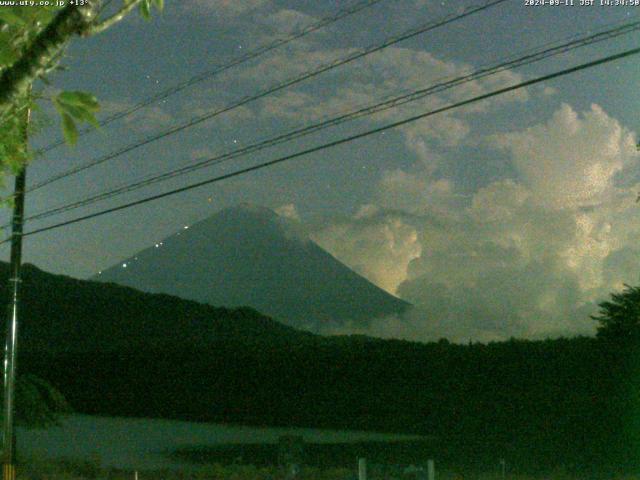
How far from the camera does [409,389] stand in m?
31.4

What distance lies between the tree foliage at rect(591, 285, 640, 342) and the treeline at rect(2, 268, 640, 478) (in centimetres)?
87

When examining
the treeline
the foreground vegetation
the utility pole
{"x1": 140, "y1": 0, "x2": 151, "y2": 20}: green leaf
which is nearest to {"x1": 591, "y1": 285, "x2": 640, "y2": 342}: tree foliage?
the treeline

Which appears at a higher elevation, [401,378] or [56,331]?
[56,331]

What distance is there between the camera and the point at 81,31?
3971mm

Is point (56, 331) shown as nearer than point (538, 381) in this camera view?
No

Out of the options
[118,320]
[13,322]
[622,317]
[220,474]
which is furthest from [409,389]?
[118,320]

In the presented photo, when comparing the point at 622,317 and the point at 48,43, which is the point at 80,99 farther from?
the point at 622,317

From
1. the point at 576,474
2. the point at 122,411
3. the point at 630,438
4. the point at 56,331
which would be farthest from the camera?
the point at 56,331

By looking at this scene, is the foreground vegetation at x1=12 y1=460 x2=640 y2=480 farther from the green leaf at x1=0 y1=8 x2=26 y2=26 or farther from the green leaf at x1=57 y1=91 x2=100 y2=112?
the green leaf at x1=0 y1=8 x2=26 y2=26

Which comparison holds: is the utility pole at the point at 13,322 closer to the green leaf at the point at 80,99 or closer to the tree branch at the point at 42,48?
the tree branch at the point at 42,48

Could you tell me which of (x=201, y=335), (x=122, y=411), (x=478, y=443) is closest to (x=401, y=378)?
(x=478, y=443)

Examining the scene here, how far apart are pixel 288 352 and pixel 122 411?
10.3m

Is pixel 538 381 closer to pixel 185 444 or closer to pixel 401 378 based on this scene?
pixel 401 378

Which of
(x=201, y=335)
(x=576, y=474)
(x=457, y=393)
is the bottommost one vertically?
(x=576, y=474)
